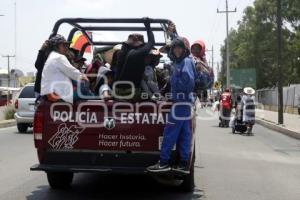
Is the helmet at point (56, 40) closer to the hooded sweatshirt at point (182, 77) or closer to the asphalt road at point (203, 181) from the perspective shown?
the hooded sweatshirt at point (182, 77)

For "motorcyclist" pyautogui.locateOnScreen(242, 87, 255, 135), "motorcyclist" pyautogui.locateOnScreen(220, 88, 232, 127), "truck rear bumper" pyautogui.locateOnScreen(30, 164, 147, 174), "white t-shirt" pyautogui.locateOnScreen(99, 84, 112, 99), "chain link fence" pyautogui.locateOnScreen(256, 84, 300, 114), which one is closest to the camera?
"truck rear bumper" pyautogui.locateOnScreen(30, 164, 147, 174)

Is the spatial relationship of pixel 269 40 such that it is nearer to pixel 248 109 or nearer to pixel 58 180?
pixel 248 109

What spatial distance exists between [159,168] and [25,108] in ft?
44.4

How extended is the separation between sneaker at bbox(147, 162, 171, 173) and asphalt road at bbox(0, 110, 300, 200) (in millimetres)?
1074

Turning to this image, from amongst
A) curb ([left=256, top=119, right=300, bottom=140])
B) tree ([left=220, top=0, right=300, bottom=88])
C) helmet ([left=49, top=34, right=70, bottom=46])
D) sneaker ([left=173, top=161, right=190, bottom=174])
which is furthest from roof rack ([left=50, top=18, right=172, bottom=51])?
tree ([left=220, top=0, right=300, bottom=88])

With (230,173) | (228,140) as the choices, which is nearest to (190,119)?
(230,173)

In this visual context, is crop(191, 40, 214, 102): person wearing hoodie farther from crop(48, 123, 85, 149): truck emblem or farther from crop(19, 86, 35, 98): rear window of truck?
crop(19, 86, 35, 98): rear window of truck

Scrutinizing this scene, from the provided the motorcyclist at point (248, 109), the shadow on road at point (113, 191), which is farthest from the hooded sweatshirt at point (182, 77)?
the motorcyclist at point (248, 109)

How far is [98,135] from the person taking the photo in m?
7.29

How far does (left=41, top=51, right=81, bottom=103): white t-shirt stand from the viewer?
7.54 metres

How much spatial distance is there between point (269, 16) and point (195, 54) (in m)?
50.8

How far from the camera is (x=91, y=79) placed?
28.2 ft

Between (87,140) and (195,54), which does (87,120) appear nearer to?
(87,140)

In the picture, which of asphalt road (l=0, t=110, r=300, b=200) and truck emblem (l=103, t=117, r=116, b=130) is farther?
asphalt road (l=0, t=110, r=300, b=200)
